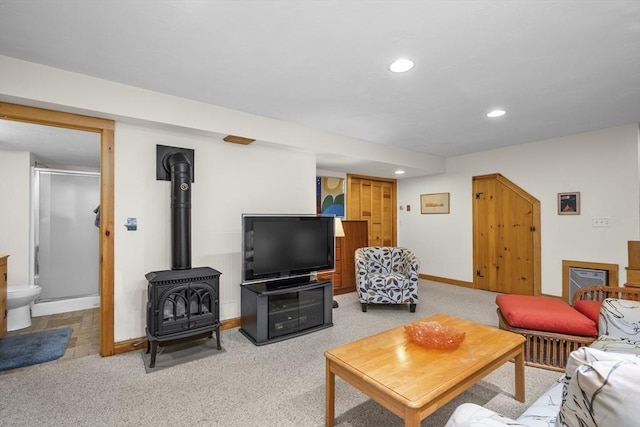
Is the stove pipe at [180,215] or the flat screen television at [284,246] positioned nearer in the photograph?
the stove pipe at [180,215]

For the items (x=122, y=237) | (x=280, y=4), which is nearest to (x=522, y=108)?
(x=280, y=4)

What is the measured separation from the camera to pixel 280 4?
5.31 feet

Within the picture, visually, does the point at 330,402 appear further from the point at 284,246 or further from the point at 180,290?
the point at 284,246

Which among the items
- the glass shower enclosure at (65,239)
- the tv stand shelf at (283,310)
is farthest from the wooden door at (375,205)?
the glass shower enclosure at (65,239)

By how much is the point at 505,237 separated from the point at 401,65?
3883mm

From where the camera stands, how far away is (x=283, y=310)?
3154 millimetres

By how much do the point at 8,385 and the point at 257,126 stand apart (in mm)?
2940

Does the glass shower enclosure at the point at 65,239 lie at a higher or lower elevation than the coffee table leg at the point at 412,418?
higher

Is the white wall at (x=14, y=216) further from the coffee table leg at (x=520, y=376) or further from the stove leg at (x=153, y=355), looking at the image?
the coffee table leg at (x=520, y=376)

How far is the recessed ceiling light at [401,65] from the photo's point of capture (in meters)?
2.19

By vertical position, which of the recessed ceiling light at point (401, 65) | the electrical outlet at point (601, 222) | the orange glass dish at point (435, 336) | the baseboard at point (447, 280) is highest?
the recessed ceiling light at point (401, 65)

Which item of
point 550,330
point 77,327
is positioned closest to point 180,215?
point 77,327

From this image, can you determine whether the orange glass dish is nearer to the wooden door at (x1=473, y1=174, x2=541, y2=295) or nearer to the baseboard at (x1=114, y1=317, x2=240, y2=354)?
the baseboard at (x1=114, y1=317, x2=240, y2=354)

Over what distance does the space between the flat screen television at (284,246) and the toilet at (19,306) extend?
249 centimetres
